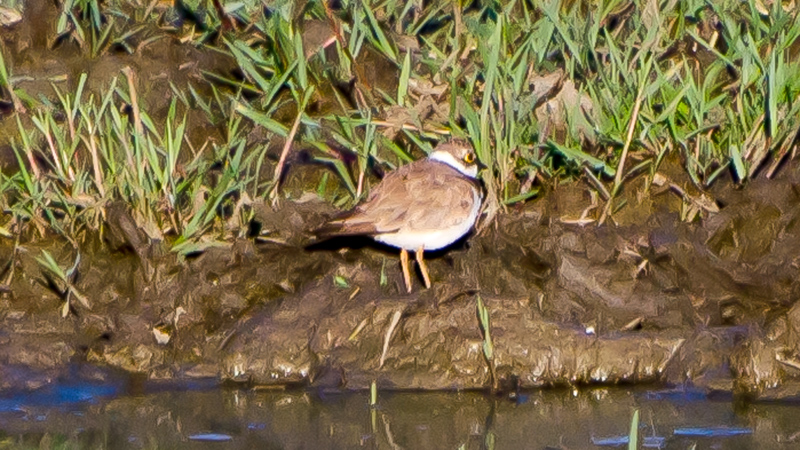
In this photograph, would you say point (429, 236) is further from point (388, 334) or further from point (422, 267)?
point (388, 334)

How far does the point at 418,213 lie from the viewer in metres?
7.04

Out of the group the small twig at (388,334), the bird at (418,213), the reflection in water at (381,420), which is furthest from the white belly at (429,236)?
the reflection in water at (381,420)

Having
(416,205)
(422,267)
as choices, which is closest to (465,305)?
(422,267)

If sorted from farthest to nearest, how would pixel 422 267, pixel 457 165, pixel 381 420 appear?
pixel 457 165, pixel 422 267, pixel 381 420

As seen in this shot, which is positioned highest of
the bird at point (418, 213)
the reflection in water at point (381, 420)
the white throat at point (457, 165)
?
the white throat at point (457, 165)

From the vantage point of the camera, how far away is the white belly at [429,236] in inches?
275

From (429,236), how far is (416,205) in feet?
0.52

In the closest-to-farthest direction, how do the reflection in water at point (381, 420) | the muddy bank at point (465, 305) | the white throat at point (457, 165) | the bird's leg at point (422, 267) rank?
the reflection in water at point (381, 420), the muddy bank at point (465, 305), the bird's leg at point (422, 267), the white throat at point (457, 165)

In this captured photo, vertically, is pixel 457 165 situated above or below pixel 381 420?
above

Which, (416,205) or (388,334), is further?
(416,205)

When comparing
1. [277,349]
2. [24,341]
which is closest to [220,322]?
[277,349]

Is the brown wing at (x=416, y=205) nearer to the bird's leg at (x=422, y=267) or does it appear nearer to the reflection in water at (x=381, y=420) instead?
the bird's leg at (x=422, y=267)

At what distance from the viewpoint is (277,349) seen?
6547mm

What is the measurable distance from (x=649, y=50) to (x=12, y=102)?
11.5 feet
